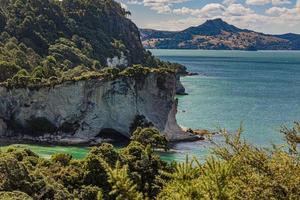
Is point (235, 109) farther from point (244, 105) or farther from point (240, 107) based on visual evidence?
point (244, 105)

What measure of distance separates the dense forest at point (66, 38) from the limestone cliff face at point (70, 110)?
4873mm

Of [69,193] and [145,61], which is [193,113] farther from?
[69,193]

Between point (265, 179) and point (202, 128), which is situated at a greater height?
point (265, 179)

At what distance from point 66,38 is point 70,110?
55.5 metres

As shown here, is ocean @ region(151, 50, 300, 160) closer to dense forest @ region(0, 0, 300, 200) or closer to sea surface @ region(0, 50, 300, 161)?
sea surface @ region(0, 50, 300, 161)

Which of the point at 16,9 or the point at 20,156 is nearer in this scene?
the point at 20,156

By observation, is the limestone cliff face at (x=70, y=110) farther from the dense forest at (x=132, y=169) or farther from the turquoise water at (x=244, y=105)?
the turquoise water at (x=244, y=105)

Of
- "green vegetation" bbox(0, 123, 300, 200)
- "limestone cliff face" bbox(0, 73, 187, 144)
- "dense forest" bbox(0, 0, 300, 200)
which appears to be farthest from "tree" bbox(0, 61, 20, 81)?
"green vegetation" bbox(0, 123, 300, 200)

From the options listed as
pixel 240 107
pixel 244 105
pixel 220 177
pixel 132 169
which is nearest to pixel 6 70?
pixel 240 107

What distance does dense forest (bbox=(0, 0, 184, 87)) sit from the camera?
89.6 metres

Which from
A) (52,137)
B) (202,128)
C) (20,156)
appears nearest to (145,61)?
(202,128)

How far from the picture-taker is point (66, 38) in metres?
118

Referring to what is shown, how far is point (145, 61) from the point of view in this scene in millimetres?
137625

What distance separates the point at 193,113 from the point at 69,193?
5980 centimetres
